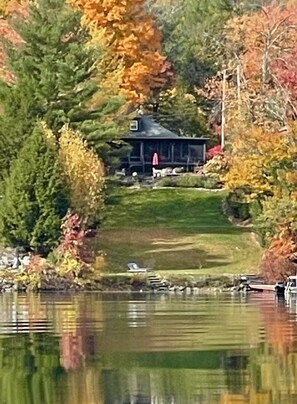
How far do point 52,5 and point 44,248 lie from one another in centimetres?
1228

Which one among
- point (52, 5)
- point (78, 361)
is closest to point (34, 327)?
point (78, 361)

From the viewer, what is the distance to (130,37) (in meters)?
79.3

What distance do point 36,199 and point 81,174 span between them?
2.14m

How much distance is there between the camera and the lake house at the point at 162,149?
8244 cm

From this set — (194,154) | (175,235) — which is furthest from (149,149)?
(175,235)

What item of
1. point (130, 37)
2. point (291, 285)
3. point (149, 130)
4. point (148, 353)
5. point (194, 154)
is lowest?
point (148, 353)

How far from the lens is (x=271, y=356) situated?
94.1 feet

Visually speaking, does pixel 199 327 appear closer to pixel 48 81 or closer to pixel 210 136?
pixel 48 81

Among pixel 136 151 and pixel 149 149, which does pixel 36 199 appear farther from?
pixel 149 149

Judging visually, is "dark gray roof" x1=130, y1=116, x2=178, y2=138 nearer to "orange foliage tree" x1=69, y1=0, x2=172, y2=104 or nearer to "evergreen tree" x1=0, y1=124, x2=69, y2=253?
"orange foliage tree" x1=69, y1=0, x2=172, y2=104

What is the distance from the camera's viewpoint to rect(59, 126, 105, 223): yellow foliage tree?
58688 mm

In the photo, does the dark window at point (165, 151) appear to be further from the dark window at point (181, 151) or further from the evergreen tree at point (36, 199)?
the evergreen tree at point (36, 199)

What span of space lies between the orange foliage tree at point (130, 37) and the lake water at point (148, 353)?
1302 inches

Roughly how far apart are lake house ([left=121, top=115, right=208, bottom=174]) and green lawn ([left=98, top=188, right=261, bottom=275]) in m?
8.78
